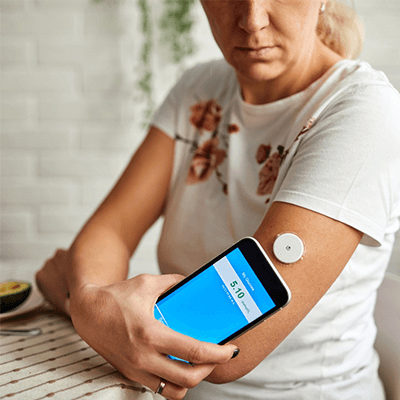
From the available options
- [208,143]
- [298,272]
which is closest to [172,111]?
[208,143]

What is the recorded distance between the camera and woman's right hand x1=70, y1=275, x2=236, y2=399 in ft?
1.48

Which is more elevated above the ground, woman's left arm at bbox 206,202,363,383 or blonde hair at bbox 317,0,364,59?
blonde hair at bbox 317,0,364,59

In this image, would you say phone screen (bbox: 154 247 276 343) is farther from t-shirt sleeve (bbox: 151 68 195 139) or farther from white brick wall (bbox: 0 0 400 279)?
white brick wall (bbox: 0 0 400 279)

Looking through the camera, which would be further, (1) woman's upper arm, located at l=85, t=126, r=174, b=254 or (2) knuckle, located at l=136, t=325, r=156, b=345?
(1) woman's upper arm, located at l=85, t=126, r=174, b=254

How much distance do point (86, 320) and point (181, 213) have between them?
35cm

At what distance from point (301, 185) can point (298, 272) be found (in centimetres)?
11

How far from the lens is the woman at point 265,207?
0.51 m

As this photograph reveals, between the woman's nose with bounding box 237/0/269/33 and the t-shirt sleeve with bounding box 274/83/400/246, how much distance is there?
7.0 inches

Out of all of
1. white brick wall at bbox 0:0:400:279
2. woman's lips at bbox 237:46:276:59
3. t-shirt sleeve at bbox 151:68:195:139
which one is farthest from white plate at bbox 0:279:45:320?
white brick wall at bbox 0:0:400:279

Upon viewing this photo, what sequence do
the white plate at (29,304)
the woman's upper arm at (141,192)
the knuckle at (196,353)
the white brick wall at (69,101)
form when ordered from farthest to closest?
the white brick wall at (69,101), the woman's upper arm at (141,192), the white plate at (29,304), the knuckle at (196,353)

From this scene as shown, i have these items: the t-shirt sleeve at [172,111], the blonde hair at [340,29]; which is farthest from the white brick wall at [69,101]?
the blonde hair at [340,29]

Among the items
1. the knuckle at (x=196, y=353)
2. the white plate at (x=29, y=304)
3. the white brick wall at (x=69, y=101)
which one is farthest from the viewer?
the white brick wall at (x=69, y=101)

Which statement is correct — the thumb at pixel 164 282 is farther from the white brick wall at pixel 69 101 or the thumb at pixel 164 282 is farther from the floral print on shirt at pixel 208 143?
the white brick wall at pixel 69 101

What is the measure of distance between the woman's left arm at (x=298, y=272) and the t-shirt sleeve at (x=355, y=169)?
0.06 feet
